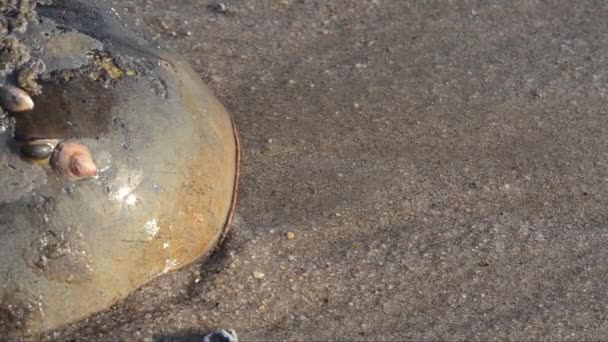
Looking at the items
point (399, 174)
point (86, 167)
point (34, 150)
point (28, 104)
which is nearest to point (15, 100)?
point (28, 104)

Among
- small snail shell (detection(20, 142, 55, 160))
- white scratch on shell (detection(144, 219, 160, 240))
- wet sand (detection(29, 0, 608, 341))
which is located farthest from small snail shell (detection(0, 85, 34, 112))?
wet sand (detection(29, 0, 608, 341))

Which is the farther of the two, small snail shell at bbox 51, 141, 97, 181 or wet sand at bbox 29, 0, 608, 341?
wet sand at bbox 29, 0, 608, 341

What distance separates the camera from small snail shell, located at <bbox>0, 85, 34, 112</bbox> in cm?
262

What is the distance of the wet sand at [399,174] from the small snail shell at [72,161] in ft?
1.66

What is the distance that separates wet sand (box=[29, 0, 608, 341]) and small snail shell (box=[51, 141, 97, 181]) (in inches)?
19.9

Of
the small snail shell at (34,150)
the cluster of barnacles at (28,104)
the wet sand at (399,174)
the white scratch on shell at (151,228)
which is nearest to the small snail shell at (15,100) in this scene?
the cluster of barnacles at (28,104)

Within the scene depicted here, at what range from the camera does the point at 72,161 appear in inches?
104

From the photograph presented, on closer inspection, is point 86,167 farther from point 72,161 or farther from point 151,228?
point 151,228

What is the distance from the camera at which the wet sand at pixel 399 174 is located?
310 cm

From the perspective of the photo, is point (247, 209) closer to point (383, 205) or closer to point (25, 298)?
point (383, 205)

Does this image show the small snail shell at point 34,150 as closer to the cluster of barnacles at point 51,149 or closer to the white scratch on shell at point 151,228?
the cluster of barnacles at point 51,149

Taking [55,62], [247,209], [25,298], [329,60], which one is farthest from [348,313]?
[329,60]

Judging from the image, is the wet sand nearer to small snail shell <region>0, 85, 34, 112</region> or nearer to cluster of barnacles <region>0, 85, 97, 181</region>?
cluster of barnacles <region>0, 85, 97, 181</region>

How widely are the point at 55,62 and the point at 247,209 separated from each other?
1.05 m
